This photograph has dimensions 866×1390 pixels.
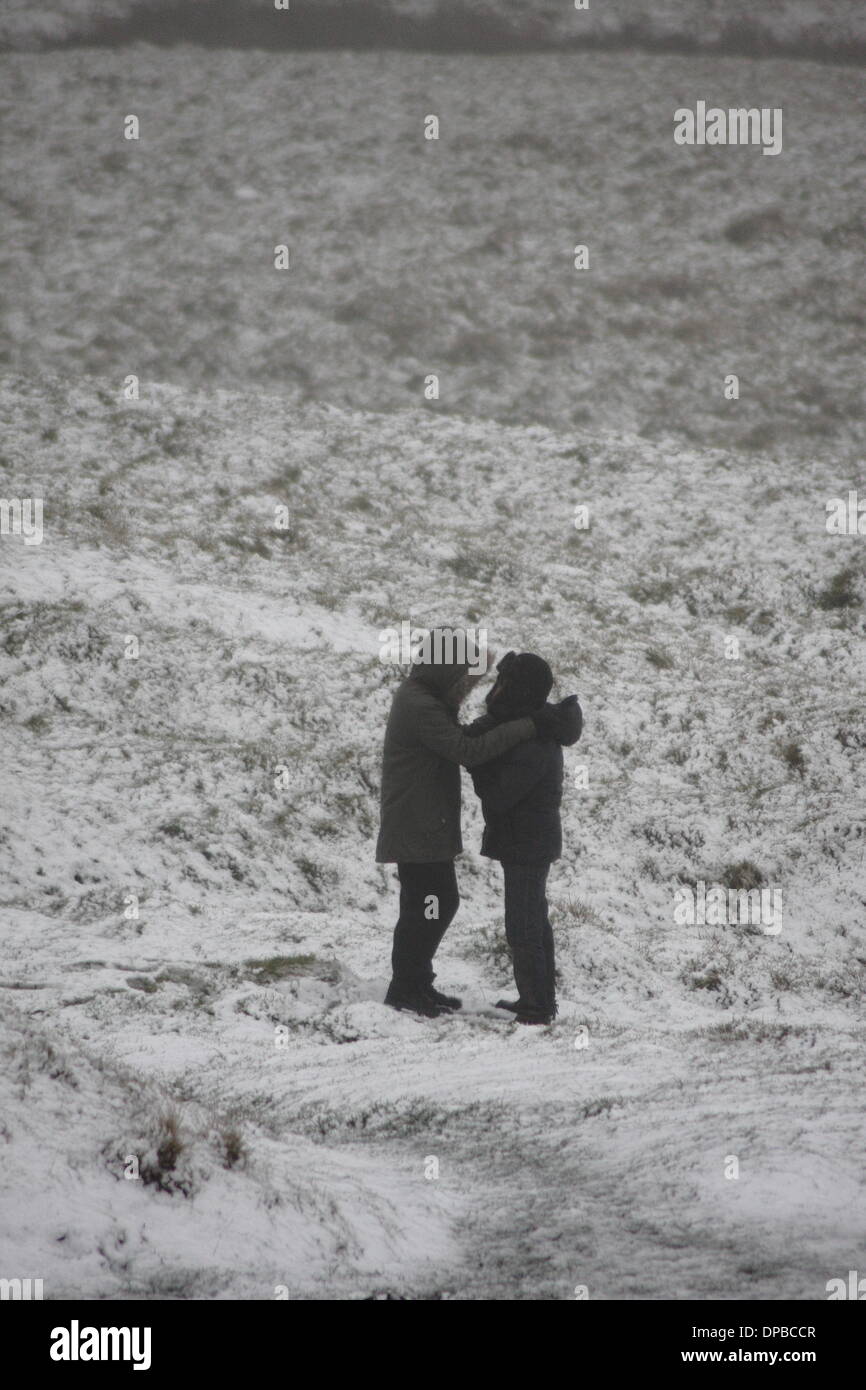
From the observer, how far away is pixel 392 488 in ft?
61.1

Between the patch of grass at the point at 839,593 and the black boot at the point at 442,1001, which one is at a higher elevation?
the patch of grass at the point at 839,593

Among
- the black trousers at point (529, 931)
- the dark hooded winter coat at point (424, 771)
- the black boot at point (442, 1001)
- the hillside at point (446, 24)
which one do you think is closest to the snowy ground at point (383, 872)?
the black boot at point (442, 1001)

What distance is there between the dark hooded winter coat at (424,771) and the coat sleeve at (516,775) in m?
0.17

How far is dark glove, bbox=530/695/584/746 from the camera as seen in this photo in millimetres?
7445

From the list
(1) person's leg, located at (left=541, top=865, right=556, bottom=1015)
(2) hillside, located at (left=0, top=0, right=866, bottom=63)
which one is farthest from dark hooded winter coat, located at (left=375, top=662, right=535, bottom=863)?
(2) hillside, located at (left=0, top=0, right=866, bottom=63)

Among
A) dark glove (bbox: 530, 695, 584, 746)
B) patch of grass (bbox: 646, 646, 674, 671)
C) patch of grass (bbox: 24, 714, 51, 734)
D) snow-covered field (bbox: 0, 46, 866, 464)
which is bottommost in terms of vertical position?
dark glove (bbox: 530, 695, 584, 746)

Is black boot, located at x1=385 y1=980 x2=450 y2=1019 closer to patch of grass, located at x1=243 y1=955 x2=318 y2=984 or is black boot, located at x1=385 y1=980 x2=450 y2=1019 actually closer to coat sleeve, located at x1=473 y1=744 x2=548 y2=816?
patch of grass, located at x1=243 y1=955 x2=318 y2=984

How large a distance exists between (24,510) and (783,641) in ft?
37.2

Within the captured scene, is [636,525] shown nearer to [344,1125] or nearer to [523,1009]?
[523,1009]

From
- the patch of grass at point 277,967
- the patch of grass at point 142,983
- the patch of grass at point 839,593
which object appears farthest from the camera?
the patch of grass at point 839,593

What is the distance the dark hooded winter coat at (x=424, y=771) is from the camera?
24.7 feet

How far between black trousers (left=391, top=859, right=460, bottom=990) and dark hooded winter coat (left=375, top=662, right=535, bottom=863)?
0.16 metres

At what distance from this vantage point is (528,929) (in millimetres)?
7523

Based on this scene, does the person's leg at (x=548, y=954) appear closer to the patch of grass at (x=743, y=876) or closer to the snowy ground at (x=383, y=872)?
the snowy ground at (x=383, y=872)
